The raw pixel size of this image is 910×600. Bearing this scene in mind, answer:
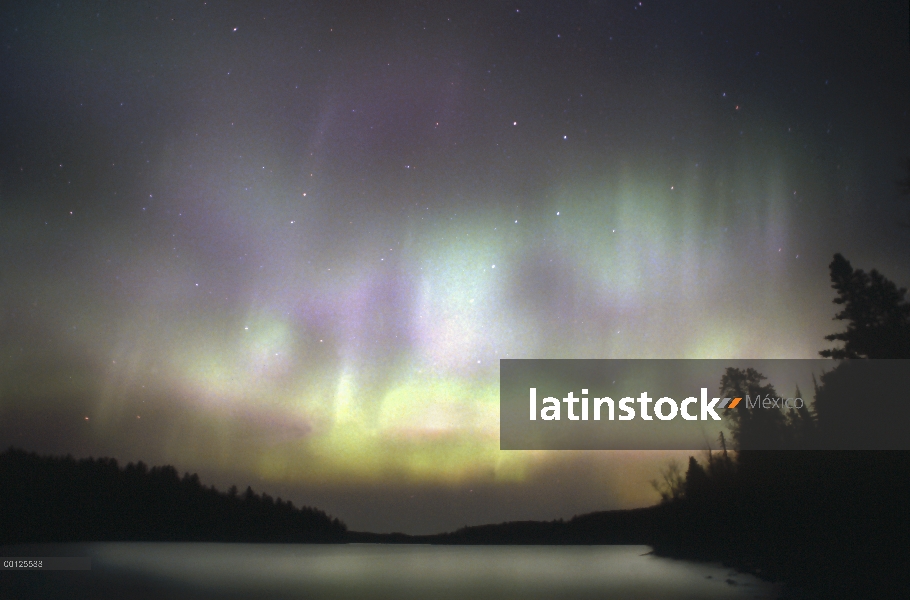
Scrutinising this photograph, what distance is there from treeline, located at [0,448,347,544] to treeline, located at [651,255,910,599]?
40.8 m

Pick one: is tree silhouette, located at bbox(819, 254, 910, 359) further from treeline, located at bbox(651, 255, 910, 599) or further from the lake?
the lake

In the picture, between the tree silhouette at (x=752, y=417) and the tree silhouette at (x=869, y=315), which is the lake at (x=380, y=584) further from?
the tree silhouette at (x=869, y=315)

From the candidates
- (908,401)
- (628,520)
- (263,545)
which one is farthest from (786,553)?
(263,545)

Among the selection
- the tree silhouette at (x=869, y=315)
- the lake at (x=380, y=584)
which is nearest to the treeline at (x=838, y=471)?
the tree silhouette at (x=869, y=315)

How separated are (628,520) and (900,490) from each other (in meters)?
21.6

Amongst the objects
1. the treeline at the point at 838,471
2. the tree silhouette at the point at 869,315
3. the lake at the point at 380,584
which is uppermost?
the tree silhouette at the point at 869,315

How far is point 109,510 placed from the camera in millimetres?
43938

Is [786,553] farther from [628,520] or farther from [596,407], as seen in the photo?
[628,520]

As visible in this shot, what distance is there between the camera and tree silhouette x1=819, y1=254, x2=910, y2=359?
19.3 metres

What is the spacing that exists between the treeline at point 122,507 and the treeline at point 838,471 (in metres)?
40.8

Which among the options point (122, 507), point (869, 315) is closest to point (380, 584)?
point (869, 315)

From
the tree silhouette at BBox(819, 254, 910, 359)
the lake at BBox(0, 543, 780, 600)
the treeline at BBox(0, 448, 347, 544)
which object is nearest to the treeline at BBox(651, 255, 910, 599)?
the tree silhouette at BBox(819, 254, 910, 359)

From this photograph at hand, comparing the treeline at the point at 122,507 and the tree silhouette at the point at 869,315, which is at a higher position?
the tree silhouette at the point at 869,315

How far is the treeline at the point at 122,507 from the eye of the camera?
125 feet
